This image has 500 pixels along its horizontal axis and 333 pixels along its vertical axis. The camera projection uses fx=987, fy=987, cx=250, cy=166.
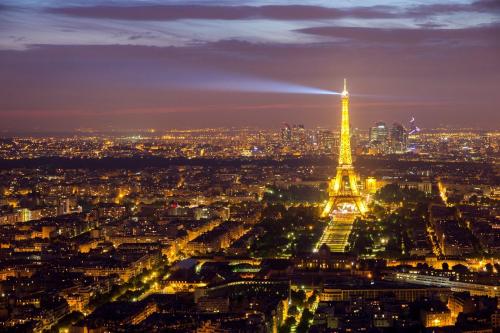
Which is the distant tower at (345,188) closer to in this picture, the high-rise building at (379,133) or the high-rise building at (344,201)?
the high-rise building at (344,201)

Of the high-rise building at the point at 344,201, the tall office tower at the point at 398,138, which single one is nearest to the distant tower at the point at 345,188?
the high-rise building at the point at 344,201

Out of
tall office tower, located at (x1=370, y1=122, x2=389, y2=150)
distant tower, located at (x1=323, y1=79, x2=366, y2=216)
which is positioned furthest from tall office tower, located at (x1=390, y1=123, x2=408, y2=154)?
distant tower, located at (x1=323, y1=79, x2=366, y2=216)

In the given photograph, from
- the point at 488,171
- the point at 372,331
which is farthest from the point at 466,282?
the point at 488,171

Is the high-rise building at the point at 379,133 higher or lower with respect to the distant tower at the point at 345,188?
lower

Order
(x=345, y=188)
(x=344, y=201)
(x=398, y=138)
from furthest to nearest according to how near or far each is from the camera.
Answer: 1. (x=398, y=138)
2. (x=345, y=188)
3. (x=344, y=201)

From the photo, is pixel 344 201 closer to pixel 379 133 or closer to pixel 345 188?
pixel 345 188

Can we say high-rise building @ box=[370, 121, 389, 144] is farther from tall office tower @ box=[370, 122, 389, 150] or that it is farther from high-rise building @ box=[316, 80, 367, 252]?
high-rise building @ box=[316, 80, 367, 252]

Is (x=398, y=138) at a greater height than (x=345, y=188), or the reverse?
(x=345, y=188)

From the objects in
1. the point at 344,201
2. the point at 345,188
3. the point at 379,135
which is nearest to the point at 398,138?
the point at 379,135
